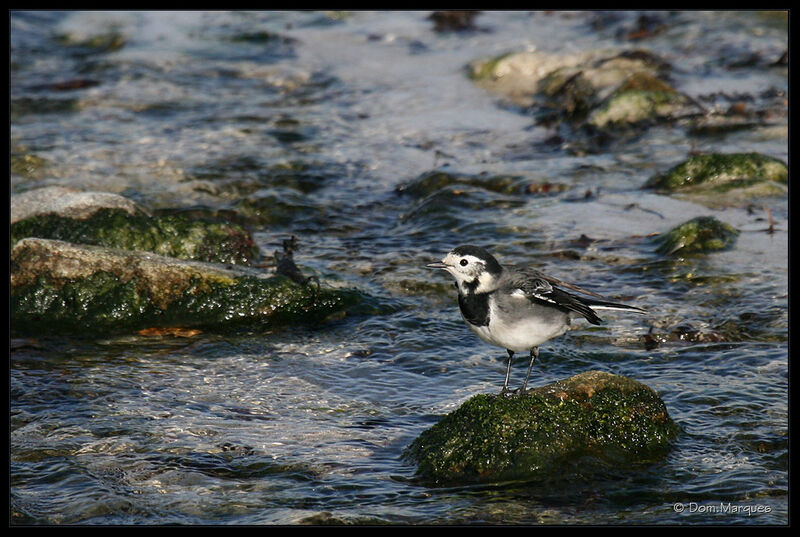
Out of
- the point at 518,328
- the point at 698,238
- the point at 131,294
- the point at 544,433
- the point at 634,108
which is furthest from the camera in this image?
the point at 634,108

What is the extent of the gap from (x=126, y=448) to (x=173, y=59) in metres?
13.4

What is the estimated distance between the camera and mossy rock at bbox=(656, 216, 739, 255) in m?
10.3

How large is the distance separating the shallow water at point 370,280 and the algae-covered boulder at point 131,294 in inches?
8.9

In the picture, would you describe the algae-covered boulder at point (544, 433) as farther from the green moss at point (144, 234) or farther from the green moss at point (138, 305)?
the green moss at point (144, 234)

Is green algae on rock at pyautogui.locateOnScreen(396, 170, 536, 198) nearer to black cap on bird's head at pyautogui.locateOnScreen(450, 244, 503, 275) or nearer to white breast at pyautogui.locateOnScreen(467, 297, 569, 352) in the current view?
black cap on bird's head at pyautogui.locateOnScreen(450, 244, 503, 275)

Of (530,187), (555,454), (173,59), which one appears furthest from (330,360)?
(173,59)

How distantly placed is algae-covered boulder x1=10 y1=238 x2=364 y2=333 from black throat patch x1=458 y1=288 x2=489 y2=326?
2.62 metres

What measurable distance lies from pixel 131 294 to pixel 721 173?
23.7 feet

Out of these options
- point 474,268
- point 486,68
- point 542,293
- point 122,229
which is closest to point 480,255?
point 474,268

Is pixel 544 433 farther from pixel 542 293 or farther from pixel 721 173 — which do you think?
pixel 721 173

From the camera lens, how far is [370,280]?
1012 centimetres

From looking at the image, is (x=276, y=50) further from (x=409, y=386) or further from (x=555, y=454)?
(x=555, y=454)
